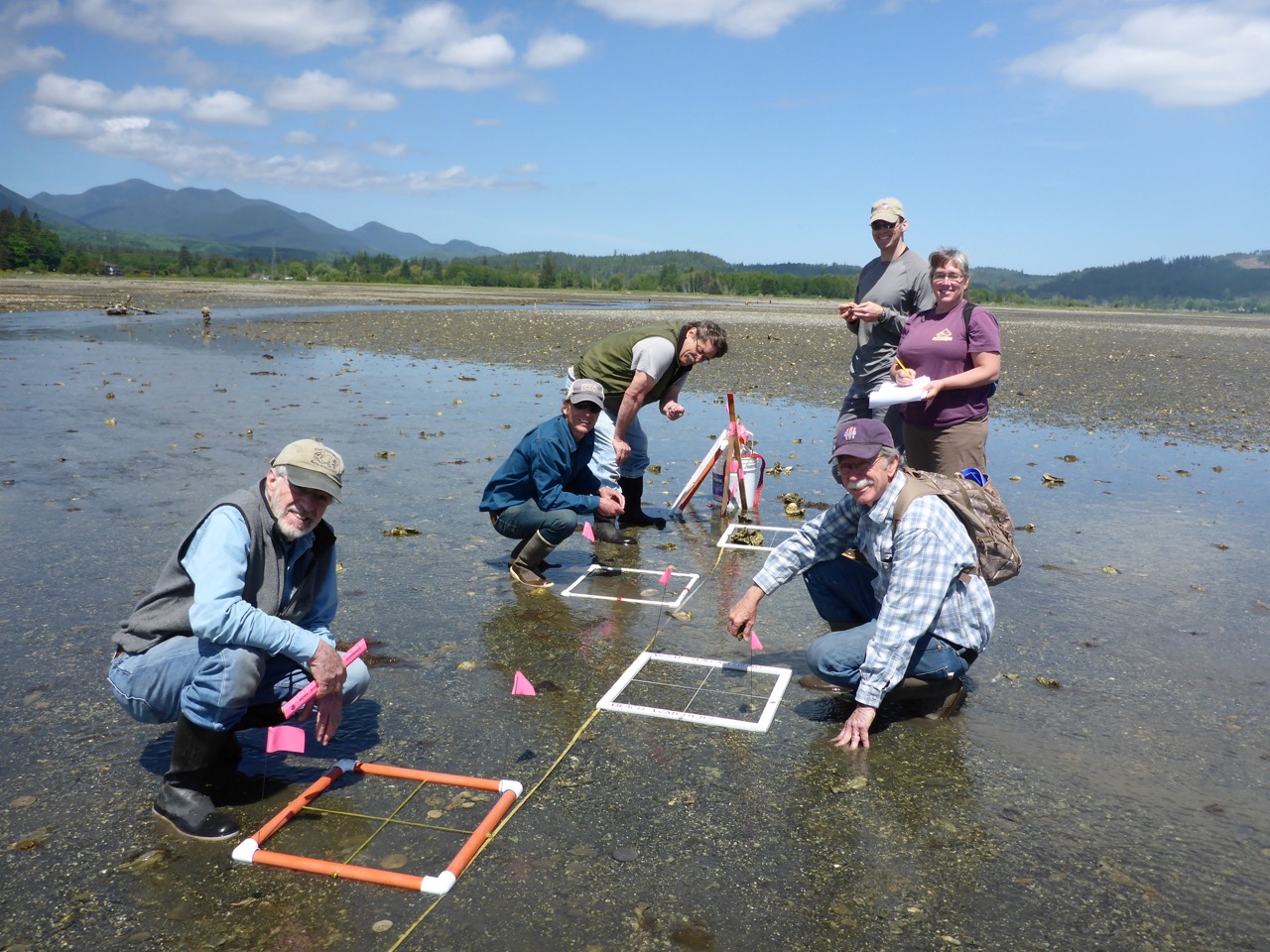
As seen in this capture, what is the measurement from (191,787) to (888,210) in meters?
5.72

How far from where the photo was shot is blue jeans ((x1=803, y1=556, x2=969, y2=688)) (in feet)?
15.3

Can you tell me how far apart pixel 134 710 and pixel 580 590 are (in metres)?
3.49

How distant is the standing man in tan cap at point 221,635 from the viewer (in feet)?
12.0

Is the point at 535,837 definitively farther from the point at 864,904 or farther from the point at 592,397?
the point at 592,397

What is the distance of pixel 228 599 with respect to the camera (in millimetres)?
3609

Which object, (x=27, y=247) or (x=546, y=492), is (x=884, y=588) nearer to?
(x=546, y=492)

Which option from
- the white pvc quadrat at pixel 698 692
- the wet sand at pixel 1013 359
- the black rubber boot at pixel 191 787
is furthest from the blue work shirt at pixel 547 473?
the wet sand at pixel 1013 359

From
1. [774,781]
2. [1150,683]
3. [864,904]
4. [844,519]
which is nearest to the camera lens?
[864,904]

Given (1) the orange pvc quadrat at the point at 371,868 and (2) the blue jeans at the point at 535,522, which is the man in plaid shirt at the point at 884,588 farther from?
(2) the blue jeans at the point at 535,522

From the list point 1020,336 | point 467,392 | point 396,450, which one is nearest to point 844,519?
point 396,450

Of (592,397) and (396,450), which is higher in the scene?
(592,397)

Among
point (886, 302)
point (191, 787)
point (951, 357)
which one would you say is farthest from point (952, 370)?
point (191, 787)

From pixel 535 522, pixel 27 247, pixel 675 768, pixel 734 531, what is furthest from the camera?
pixel 27 247

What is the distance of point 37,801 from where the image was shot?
390 cm
